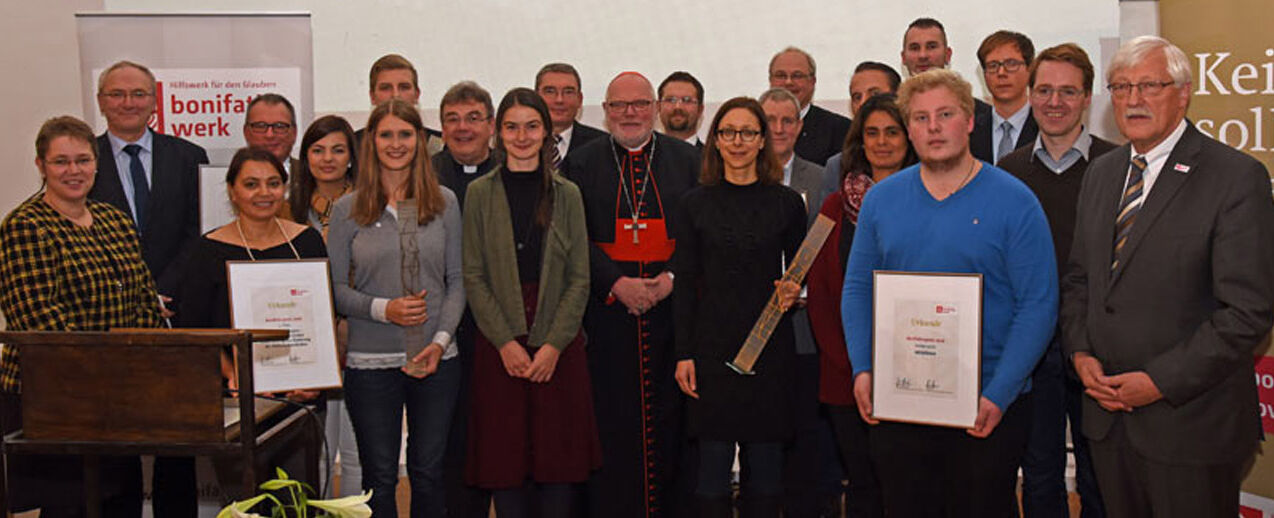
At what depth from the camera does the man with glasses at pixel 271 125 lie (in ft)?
14.6

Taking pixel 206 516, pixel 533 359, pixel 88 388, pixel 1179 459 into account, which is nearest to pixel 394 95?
pixel 533 359

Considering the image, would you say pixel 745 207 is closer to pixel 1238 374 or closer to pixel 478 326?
pixel 478 326

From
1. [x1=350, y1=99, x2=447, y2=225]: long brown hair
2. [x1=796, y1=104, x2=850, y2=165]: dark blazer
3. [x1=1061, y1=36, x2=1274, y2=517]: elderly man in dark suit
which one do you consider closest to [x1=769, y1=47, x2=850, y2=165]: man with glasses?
[x1=796, y1=104, x2=850, y2=165]: dark blazer

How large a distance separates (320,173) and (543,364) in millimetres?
1162

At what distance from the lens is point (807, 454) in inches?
159

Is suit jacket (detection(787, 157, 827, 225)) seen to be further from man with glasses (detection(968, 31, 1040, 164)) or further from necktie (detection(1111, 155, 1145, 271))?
necktie (detection(1111, 155, 1145, 271))

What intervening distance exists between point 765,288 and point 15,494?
2699mm

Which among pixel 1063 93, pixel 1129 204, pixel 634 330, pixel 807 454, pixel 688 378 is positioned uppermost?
pixel 1063 93

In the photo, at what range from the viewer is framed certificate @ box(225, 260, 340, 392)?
10.5 ft

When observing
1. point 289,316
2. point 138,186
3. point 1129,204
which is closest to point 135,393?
point 289,316

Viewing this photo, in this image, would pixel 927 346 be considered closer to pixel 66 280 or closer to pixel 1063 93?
pixel 1063 93

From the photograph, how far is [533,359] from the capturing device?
365cm

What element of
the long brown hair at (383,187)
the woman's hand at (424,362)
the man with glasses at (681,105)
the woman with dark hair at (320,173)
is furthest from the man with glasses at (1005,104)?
the woman with dark hair at (320,173)

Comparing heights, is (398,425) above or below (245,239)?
below
